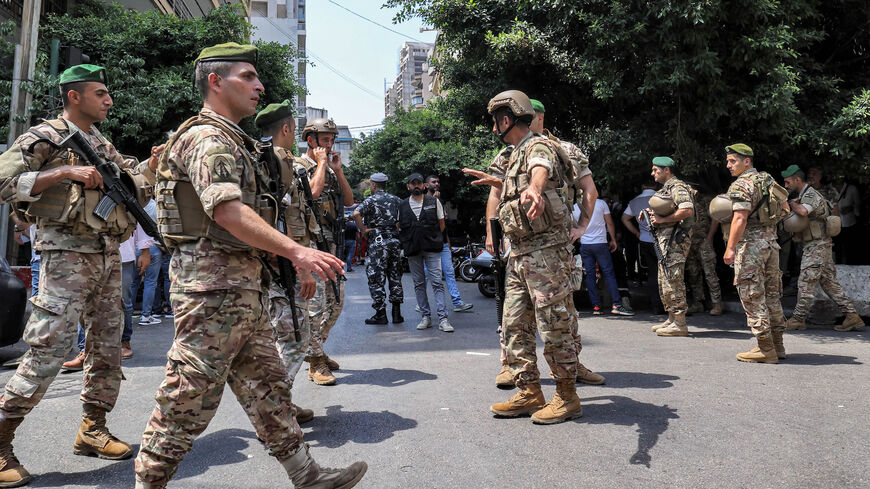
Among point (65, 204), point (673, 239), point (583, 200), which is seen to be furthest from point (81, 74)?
point (673, 239)

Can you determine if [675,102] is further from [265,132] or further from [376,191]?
[265,132]

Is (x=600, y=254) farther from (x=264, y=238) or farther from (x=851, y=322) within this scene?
(x=264, y=238)

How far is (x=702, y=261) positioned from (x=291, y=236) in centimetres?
677

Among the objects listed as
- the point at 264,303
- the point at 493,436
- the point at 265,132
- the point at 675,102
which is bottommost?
the point at 493,436

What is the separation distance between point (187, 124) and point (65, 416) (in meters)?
2.71

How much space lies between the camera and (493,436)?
373 centimetres

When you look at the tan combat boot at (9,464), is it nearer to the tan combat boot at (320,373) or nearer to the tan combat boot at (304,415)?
the tan combat boot at (304,415)

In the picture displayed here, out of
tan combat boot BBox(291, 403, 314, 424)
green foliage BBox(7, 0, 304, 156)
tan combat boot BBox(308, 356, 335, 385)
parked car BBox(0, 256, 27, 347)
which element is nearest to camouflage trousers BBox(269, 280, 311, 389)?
tan combat boot BBox(291, 403, 314, 424)

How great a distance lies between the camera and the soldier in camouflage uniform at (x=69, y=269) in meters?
3.19

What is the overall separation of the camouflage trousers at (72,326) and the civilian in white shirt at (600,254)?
21.7 feet

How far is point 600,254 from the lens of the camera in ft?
29.3

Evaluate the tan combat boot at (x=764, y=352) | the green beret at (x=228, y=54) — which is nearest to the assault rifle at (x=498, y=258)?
the green beret at (x=228, y=54)

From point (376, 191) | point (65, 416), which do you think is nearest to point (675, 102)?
point (376, 191)

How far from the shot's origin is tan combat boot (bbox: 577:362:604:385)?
16.3 ft
